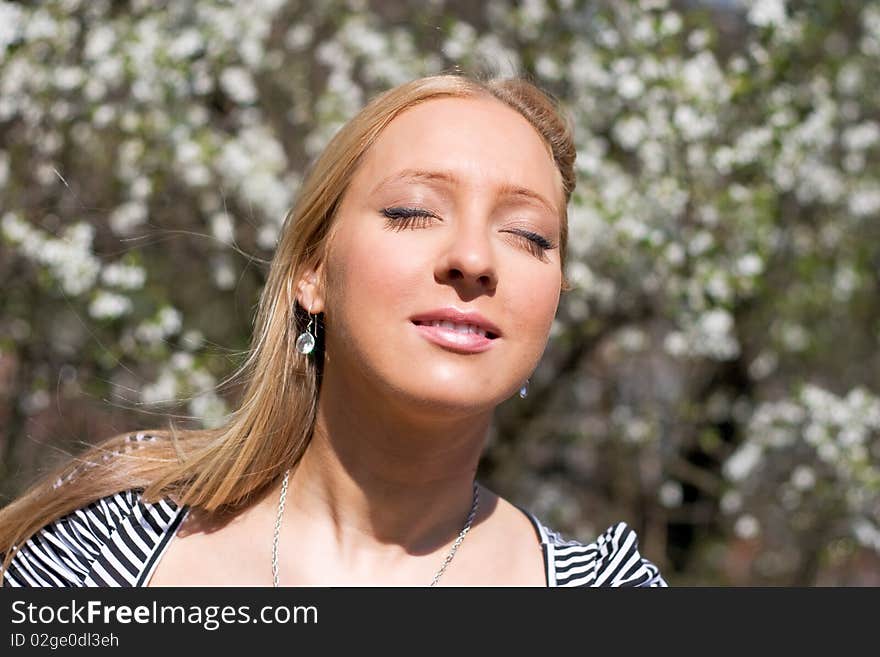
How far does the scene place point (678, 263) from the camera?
3.53 m

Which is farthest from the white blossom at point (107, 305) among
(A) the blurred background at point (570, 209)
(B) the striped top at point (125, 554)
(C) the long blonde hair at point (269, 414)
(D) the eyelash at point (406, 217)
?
(D) the eyelash at point (406, 217)

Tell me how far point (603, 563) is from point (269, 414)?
64cm

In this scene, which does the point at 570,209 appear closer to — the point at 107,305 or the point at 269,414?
the point at 107,305

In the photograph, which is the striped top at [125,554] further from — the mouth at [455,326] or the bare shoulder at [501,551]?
the mouth at [455,326]

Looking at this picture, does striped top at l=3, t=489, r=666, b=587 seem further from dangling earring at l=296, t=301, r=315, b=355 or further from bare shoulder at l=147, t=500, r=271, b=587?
dangling earring at l=296, t=301, r=315, b=355

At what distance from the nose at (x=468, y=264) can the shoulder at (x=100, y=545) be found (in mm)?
636

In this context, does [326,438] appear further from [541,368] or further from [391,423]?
[541,368]

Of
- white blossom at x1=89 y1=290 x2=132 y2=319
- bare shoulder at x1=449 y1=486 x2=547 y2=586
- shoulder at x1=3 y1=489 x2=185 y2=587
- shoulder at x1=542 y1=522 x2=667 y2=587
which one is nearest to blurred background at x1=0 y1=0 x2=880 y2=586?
white blossom at x1=89 y1=290 x2=132 y2=319

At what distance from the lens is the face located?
1.59m

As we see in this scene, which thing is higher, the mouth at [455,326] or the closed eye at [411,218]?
the closed eye at [411,218]

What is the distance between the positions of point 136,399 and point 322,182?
75.7 inches

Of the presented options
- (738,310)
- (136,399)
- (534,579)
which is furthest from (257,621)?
(738,310)

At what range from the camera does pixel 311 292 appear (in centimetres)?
184

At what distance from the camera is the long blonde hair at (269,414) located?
179 centimetres
